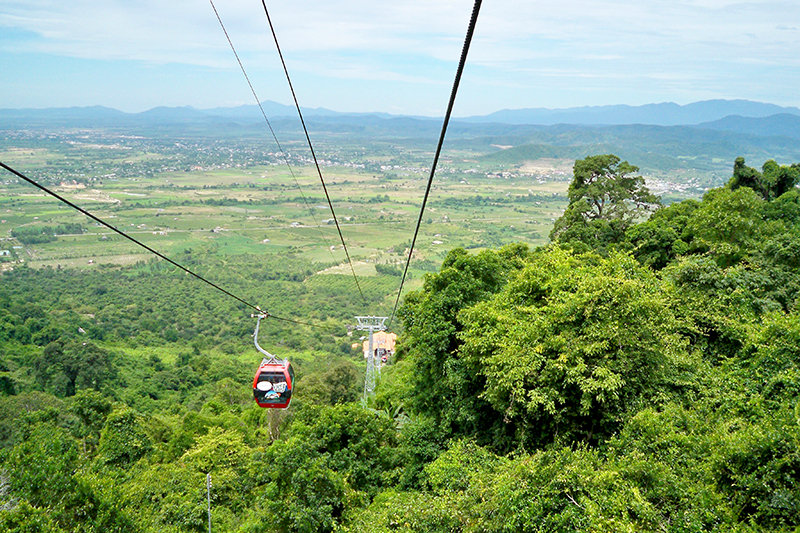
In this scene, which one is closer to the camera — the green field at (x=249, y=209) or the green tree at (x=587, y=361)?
the green tree at (x=587, y=361)

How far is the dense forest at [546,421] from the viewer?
7156mm

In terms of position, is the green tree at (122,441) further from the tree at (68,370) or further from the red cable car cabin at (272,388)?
the tree at (68,370)

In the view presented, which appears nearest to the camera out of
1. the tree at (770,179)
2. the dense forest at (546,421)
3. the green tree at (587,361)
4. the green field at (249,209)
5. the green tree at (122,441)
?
the dense forest at (546,421)

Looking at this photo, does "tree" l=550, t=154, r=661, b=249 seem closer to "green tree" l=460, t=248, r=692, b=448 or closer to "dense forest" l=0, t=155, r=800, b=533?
"dense forest" l=0, t=155, r=800, b=533

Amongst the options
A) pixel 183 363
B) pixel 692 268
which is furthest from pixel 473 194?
pixel 692 268

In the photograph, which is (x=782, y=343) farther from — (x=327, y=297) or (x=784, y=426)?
(x=327, y=297)

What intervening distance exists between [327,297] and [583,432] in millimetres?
67284

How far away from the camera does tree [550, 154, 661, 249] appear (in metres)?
23.2

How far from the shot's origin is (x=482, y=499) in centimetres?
853

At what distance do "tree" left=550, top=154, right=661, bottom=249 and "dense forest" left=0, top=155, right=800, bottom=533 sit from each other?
12 cm

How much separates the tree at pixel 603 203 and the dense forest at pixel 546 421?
0.12 metres

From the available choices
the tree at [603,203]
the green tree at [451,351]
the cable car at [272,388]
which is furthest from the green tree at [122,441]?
the tree at [603,203]

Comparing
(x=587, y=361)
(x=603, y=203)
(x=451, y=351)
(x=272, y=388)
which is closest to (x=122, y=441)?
(x=272, y=388)

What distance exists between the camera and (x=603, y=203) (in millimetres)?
25234
